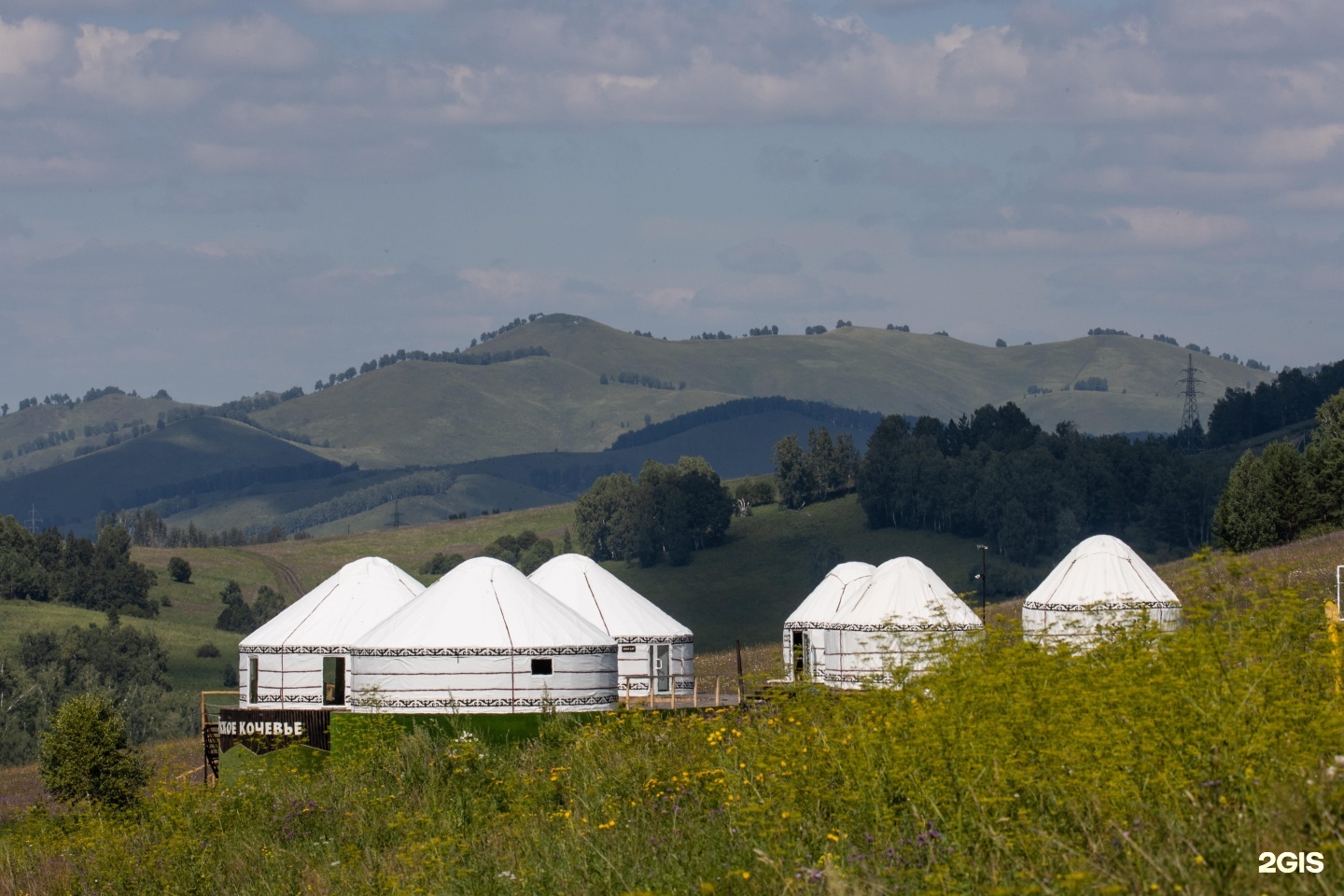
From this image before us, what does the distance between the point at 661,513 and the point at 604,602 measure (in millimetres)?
132700

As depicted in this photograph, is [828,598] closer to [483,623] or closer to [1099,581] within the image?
[1099,581]

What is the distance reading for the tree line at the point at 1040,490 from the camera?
15425 centimetres

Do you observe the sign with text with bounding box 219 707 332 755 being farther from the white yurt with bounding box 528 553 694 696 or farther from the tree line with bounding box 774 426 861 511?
the tree line with bounding box 774 426 861 511

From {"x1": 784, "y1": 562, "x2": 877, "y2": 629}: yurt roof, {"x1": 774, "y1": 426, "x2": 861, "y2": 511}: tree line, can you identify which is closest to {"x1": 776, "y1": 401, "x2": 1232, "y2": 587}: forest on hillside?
{"x1": 774, "y1": 426, "x2": 861, "y2": 511}: tree line

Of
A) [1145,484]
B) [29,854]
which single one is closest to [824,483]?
[1145,484]

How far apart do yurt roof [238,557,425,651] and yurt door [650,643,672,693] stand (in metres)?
7.19

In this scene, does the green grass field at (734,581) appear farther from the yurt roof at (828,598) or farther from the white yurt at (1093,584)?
the white yurt at (1093,584)

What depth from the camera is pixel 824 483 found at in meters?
185

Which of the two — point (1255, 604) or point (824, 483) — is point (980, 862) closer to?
point (1255, 604)

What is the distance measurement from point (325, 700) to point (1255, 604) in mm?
35462

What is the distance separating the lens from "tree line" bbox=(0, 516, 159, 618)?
14912cm

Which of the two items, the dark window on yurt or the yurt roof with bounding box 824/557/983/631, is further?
the dark window on yurt
